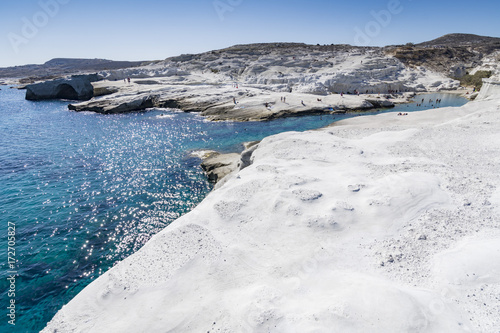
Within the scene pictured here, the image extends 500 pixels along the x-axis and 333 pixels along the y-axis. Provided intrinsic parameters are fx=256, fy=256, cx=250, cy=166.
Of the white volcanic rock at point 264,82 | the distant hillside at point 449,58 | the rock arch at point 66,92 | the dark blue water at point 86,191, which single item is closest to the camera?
the dark blue water at point 86,191

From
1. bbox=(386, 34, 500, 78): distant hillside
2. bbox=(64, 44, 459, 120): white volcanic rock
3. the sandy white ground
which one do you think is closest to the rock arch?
bbox=(64, 44, 459, 120): white volcanic rock

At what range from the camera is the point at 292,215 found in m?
13.3

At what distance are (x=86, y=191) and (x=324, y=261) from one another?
24101 millimetres

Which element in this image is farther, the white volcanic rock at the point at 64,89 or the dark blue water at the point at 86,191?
the white volcanic rock at the point at 64,89

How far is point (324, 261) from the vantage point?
10.5 meters

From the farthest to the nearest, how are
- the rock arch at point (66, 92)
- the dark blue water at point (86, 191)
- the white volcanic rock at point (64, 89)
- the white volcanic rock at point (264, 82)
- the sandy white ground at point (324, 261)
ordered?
the rock arch at point (66, 92), the white volcanic rock at point (64, 89), the white volcanic rock at point (264, 82), the dark blue water at point (86, 191), the sandy white ground at point (324, 261)

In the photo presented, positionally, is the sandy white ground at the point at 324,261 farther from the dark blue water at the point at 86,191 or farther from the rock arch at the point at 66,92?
the rock arch at the point at 66,92

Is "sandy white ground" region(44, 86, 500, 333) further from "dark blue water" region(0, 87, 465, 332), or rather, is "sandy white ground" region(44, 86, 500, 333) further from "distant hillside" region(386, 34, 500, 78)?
"distant hillside" region(386, 34, 500, 78)

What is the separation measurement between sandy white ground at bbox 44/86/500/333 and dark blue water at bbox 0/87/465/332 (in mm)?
6649

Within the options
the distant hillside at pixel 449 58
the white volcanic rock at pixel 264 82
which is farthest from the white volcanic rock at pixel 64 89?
the distant hillside at pixel 449 58

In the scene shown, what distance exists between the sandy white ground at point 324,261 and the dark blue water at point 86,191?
6649 millimetres

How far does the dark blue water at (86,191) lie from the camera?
15484mm

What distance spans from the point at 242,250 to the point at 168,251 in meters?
3.45

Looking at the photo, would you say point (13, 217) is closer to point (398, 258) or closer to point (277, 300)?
point (277, 300)
